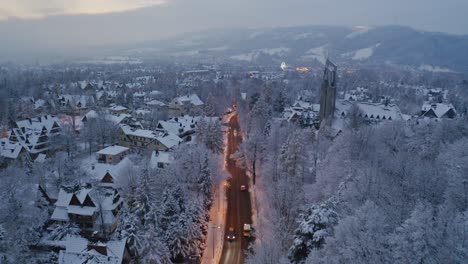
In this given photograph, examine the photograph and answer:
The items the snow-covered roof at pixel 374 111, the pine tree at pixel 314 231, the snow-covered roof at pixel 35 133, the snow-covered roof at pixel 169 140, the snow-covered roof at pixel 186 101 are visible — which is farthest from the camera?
the snow-covered roof at pixel 186 101

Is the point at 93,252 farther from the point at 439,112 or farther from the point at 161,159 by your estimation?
the point at 439,112

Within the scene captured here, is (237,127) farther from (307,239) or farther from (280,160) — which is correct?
(307,239)

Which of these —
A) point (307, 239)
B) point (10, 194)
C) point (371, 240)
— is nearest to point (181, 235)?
point (307, 239)

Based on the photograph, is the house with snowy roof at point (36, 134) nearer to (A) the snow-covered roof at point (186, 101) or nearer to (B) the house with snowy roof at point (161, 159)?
(B) the house with snowy roof at point (161, 159)

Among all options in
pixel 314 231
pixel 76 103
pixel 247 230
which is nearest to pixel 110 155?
pixel 247 230

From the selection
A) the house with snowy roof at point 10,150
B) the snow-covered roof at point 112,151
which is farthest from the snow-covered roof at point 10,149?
the snow-covered roof at point 112,151

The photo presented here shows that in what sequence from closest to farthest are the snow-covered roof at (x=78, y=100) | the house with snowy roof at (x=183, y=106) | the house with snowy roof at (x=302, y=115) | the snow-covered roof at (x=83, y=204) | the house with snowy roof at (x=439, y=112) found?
the snow-covered roof at (x=83, y=204) < the house with snowy roof at (x=302, y=115) < the house with snowy roof at (x=439, y=112) < the house with snowy roof at (x=183, y=106) < the snow-covered roof at (x=78, y=100)
